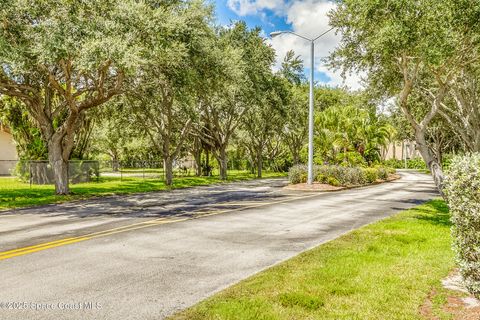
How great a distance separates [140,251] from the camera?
8211 millimetres

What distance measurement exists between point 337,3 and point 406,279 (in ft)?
45.9

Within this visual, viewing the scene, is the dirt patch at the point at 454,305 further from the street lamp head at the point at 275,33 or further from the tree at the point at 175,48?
the street lamp head at the point at 275,33

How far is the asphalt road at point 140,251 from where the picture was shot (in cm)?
539

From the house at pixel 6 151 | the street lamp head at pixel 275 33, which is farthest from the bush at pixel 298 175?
the house at pixel 6 151

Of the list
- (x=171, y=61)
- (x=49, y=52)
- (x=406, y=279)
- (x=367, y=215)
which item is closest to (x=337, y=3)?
(x=171, y=61)

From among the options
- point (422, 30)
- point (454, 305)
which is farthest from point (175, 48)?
point (454, 305)

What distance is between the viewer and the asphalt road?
5395mm

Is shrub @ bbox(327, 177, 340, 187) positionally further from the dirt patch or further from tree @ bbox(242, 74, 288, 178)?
the dirt patch

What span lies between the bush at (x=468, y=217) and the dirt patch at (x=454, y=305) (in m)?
0.25

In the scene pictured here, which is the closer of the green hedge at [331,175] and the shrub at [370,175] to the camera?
the green hedge at [331,175]

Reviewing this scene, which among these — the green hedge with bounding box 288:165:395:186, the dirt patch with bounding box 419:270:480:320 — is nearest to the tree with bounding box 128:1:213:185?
the green hedge with bounding box 288:165:395:186

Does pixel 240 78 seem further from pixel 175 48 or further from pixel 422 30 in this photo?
pixel 422 30

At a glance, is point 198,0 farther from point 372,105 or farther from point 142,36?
point 372,105

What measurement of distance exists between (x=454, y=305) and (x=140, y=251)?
5959 millimetres
